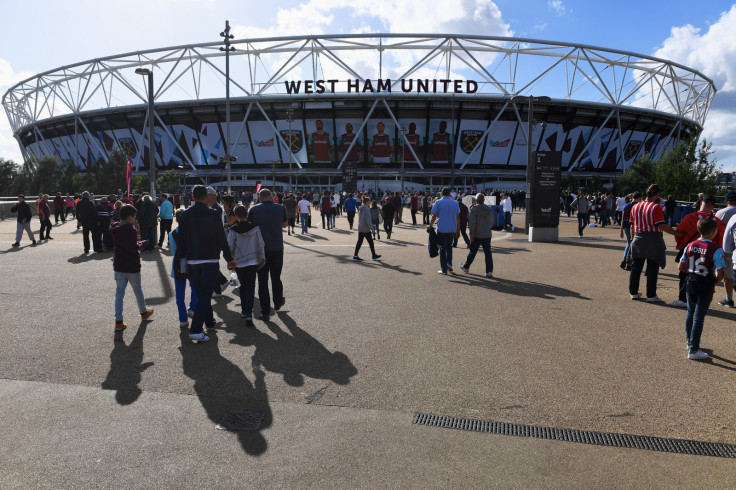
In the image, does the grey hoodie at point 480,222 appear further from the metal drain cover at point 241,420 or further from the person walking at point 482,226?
the metal drain cover at point 241,420

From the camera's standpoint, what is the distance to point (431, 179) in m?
56.2

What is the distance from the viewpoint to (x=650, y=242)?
25.2 feet

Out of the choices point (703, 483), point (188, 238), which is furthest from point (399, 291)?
point (703, 483)

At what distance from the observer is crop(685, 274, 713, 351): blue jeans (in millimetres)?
5051

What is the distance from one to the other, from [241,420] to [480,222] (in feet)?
24.3

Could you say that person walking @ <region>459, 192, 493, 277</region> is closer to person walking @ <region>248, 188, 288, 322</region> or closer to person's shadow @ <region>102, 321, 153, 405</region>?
person walking @ <region>248, 188, 288, 322</region>

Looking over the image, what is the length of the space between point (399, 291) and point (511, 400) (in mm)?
4540

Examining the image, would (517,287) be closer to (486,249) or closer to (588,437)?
(486,249)

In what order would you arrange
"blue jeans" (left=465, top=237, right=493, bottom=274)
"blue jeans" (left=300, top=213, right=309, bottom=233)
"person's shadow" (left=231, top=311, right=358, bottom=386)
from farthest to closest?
"blue jeans" (left=300, top=213, right=309, bottom=233) < "blue jeans" (left=465, top=237, right=493, bottom=274) < "person's shadow" (left=231, top=311, right=358, bottom=386)

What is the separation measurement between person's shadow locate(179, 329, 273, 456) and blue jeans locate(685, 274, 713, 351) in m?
4.33

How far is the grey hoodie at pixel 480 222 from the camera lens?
33.1 feet

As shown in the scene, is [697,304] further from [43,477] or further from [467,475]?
[43,477]

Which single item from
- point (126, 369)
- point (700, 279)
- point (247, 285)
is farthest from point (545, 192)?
point (126, 369)

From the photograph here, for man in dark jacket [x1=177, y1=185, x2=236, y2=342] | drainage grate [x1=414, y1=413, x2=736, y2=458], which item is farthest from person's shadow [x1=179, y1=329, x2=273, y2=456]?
drainage grate [x1=414, y1=413, x2=736, y2=458]
